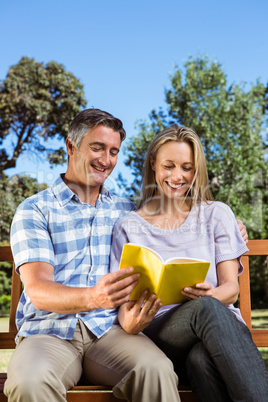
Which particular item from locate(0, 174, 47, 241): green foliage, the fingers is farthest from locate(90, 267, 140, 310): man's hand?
locate(0, 174, 47, 241): green foliage

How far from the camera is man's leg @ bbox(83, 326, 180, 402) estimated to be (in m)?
1.76

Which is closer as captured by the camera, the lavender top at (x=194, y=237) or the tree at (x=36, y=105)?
the lavender top at (x=194, y=237)

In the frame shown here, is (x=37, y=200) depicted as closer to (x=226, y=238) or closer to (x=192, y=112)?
(x=226, y=238)

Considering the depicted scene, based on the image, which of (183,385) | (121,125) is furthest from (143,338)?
(121,125)

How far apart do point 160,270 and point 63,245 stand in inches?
26.6

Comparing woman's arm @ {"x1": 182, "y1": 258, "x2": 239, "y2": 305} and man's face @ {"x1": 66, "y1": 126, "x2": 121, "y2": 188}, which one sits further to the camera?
man's face @ {"x1": 66, "y1": 126, "x2": 121, "y2": 188}

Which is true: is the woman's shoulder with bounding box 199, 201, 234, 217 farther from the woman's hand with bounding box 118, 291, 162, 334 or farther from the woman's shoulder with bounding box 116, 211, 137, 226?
the woman's hand with bounding box 118, 291, 162, 334

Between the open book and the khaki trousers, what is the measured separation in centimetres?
25

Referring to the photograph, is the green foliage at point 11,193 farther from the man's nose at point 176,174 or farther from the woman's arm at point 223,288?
the woman's arm at point 223,288

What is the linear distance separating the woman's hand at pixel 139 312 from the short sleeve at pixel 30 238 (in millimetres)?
428

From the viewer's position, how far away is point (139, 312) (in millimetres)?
1929

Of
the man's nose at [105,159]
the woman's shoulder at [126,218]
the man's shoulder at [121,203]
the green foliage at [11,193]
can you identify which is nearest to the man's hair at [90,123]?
the man's nose at [105,159]

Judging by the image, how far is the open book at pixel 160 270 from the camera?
172cm

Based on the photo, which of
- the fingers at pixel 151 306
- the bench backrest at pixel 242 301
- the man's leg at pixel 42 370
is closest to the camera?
the man's leg at pixel 42 370
